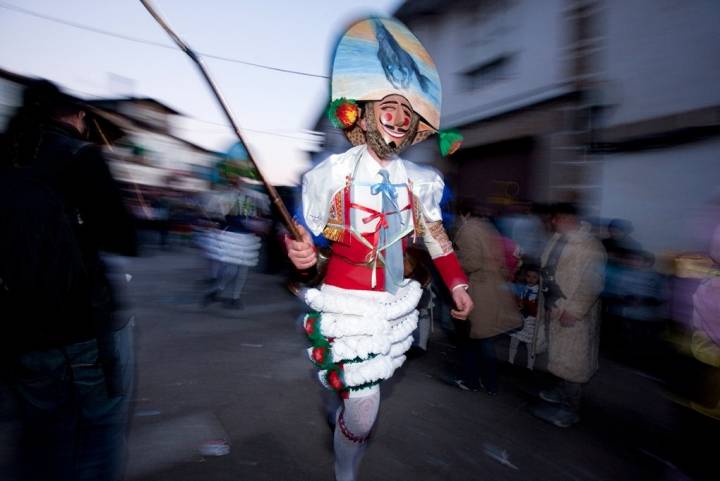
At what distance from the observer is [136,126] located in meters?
1.46

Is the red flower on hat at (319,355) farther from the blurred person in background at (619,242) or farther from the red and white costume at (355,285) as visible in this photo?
the blurred person in background at (619,242)

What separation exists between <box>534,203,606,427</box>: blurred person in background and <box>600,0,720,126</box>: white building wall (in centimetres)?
294

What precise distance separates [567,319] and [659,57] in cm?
412

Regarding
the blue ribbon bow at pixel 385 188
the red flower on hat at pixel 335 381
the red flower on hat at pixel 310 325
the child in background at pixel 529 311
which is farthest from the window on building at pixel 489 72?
the red flower on hat at pixel 335 381

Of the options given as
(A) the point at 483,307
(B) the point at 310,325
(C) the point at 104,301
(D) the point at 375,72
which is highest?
(D) the point at 375,72

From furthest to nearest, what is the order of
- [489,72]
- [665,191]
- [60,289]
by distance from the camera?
[489,72]
[665,191]
[60,289]

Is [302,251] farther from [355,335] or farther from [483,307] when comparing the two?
[483,307]

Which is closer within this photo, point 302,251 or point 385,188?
point 302,251

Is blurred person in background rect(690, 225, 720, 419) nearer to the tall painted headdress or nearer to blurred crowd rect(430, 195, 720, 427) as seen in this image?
blurred crowd rect(430, 195, 720, 427)

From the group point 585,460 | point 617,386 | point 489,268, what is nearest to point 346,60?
point 489,268

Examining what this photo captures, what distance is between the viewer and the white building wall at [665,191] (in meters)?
4.86

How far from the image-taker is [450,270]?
7.45 ft

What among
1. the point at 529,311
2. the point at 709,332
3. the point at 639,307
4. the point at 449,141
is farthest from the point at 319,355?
the point at 639,307

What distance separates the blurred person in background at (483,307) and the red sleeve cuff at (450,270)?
1789 millimetres
